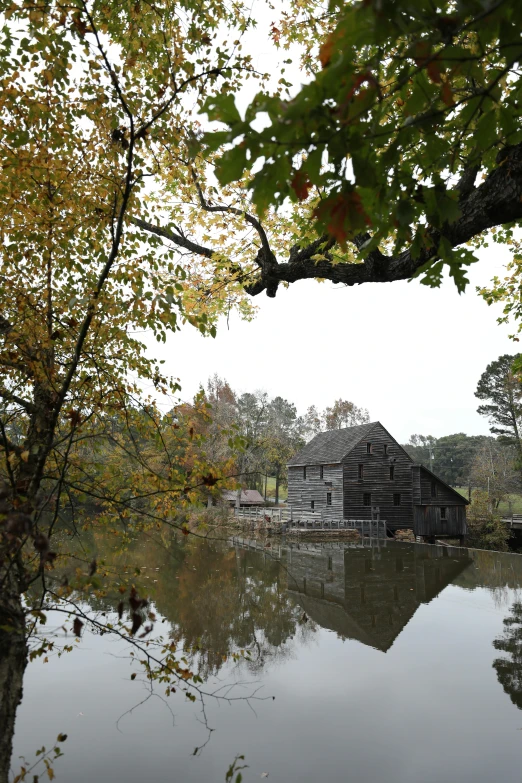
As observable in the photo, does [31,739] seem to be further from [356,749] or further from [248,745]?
[356,749]

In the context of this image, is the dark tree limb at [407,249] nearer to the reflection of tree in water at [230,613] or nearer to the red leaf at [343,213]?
the red leaf at [343,213]

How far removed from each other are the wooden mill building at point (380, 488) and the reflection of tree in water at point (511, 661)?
890 inches

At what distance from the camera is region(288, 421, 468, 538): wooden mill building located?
111ft

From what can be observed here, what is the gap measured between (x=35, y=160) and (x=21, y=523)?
10.8ft

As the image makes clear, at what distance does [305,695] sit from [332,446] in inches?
1210

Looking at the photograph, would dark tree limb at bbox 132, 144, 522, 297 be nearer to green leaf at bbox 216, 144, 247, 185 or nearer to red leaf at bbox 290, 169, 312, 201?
red leaf at bbox 290, 169, 312, 201

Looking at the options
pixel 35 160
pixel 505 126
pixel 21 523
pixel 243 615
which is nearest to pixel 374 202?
pixel 505 126

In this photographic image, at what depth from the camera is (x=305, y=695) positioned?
7941 millimetres

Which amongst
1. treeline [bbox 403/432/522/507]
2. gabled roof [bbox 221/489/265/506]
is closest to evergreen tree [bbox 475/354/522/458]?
treeline [bbox 403/432/522/507]

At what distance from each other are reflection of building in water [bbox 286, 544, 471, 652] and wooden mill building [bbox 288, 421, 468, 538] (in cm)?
747

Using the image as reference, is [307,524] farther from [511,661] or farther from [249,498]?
[511,661]

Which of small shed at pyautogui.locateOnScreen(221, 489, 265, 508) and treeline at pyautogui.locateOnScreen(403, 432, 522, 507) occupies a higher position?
treeline at pyautogui.locateOnScreen(403, 432, 522, 507)

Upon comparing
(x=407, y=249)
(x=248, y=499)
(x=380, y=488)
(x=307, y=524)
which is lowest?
(x=307, y=524)

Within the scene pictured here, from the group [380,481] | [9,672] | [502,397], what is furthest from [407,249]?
[502,397]
